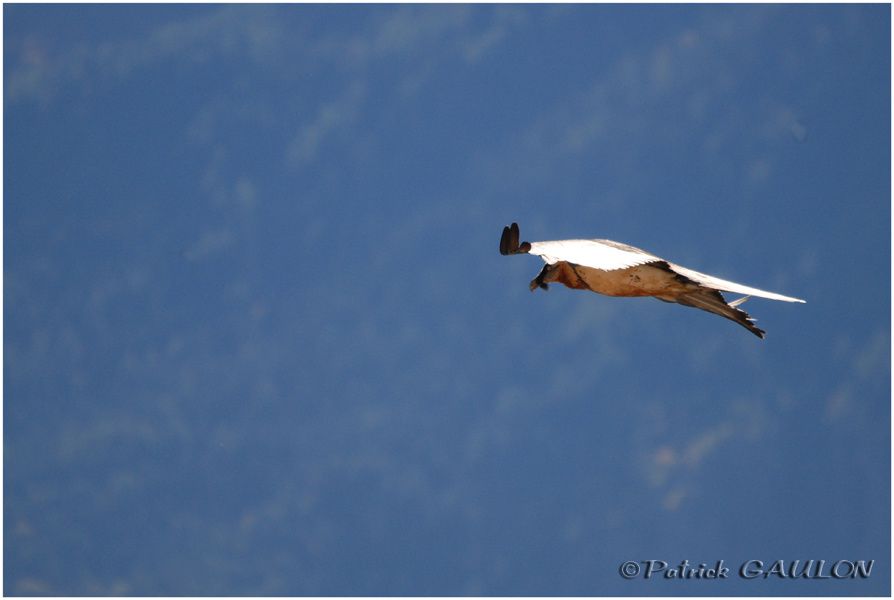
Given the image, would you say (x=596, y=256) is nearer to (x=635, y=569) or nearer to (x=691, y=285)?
(x=691, y=285)

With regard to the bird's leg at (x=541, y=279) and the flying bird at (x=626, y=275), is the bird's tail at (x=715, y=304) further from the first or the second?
the bird's leg at (x=541, y=279)

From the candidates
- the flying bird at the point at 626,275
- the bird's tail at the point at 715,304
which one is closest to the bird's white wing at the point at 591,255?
the flying bird at the point at 626,275

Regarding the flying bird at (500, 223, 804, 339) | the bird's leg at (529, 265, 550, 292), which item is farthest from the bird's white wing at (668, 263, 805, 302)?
the bird's leg at (529, 265, 550, 292)

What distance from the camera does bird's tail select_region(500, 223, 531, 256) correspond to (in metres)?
16.0

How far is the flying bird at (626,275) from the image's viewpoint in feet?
52.2

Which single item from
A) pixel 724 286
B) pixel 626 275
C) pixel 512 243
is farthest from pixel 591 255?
pixel 724 286

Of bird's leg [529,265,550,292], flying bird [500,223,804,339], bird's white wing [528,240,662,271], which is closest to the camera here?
bird's white wing [528,240,662,271]

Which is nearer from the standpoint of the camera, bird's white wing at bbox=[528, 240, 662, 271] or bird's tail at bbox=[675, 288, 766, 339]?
bird's white wing at bbox=[528, 240, 662, 271]

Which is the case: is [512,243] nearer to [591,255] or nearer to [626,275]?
[591,255]

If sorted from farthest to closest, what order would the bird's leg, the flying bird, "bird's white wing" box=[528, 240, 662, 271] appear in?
the bird's leg < the flying bird < "bird's white wing" box=[528, 240, 662, 271]

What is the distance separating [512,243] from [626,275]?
1319 millimetres

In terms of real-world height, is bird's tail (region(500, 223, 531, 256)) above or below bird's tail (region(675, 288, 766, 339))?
above

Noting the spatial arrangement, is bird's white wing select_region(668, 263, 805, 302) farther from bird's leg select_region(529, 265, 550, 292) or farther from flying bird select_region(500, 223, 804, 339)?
bird's leg select_region(529, 265, 550, 292)

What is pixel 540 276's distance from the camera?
1708cm
